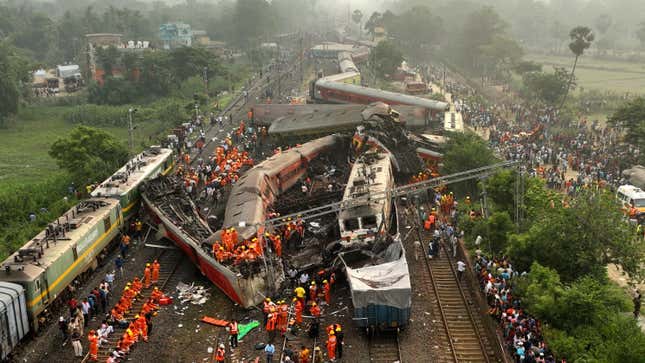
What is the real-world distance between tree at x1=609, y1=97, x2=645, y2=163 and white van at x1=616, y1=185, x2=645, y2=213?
8.40 metres

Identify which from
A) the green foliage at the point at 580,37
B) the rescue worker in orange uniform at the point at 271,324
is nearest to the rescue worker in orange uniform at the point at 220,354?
the rescue worker in orange uniform at the point at 271,324

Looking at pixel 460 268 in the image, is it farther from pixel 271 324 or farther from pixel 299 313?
pixel 271 324

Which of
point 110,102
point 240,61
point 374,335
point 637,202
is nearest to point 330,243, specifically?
point 374,335

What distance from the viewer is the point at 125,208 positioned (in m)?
29.0

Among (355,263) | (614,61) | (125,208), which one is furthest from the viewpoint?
(614,61)

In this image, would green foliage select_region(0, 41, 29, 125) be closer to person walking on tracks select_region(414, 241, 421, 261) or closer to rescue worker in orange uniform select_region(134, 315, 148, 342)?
rescue worker in orange uniform select_region(134, 315, 148, 342)

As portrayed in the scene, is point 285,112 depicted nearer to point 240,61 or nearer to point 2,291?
point 2,291

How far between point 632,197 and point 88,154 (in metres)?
30.8

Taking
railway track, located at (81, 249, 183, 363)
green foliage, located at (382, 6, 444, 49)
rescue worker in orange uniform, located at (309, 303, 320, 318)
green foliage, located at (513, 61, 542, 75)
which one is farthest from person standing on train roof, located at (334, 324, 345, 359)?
green foliage, located at (382, 6, 444, 49)

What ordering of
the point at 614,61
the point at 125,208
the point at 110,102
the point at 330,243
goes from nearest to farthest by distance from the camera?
the point at 330,243 → the point at 125,208 → the point at 110,102 → the point at 614,61

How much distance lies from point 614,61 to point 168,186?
92.7 meters

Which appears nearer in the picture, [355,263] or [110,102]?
[355,263]

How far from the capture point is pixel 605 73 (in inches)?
3568

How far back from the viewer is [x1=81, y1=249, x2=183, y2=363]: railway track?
19.8 meters
